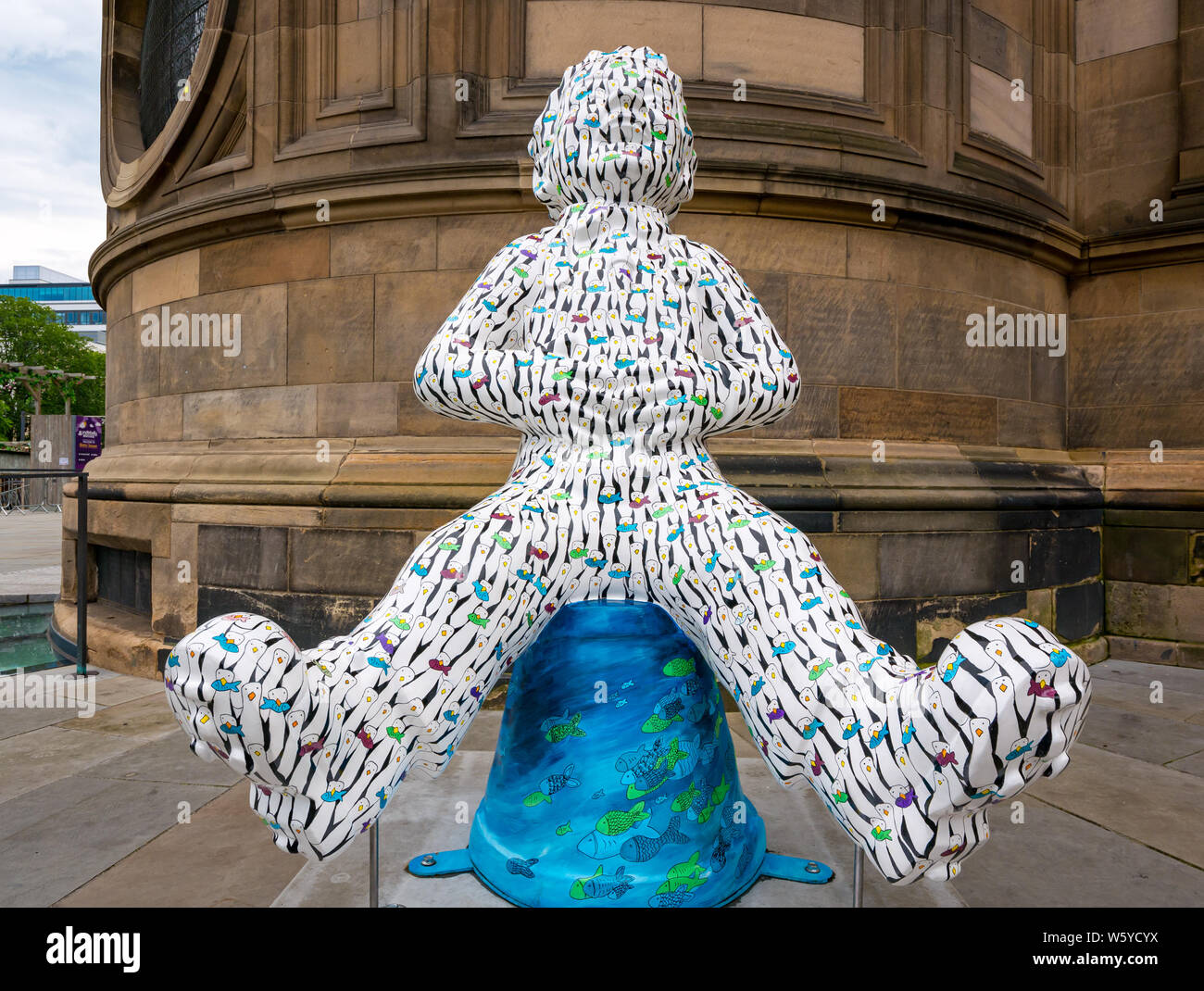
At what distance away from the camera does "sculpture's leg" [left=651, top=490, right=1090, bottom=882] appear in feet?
4.70

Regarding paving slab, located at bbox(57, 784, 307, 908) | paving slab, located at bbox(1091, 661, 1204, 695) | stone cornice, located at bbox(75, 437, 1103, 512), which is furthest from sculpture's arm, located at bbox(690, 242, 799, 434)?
paving slab, located at bbox(1091, 661, 1204, 695)

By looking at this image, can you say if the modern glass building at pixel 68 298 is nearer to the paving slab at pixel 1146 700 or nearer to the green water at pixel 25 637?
the green water at pixel 25 637

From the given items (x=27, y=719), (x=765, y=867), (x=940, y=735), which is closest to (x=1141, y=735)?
(x=765, y=867)

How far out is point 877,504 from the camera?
4.60 meters

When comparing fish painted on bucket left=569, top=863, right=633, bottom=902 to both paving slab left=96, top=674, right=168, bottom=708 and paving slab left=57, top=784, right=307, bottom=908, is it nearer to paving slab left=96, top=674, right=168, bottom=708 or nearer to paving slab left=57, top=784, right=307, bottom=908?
paving slab left=57, top=784, right=307, bottom=908

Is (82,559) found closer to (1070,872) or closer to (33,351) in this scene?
(1070,872)

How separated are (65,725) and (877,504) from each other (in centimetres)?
437

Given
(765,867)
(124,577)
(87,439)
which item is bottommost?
(765,867)

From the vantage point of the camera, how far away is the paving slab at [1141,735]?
3.84m

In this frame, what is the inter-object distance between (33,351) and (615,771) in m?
55.4

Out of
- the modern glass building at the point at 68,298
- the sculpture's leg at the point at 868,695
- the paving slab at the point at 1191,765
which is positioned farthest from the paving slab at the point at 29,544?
the modern glass building at the point at 68,298

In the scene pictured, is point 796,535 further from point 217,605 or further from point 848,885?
point 217,605

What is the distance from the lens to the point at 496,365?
7.38 feet
